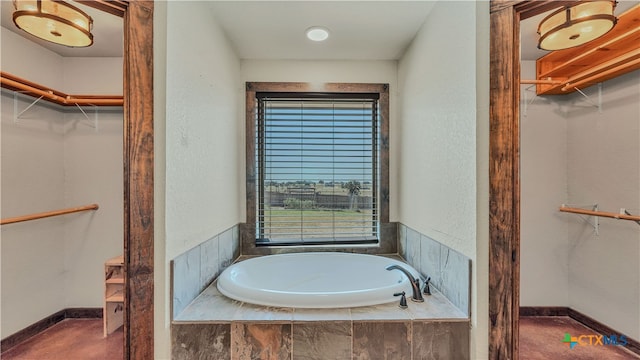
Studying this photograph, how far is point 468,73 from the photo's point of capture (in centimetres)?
123

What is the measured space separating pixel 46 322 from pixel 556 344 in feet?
12.3

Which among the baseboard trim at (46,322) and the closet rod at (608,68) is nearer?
the closet rod at (608,68)

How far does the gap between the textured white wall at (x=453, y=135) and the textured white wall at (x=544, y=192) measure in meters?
1.11

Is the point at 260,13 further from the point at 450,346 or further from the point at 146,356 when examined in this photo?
the point at 450,346

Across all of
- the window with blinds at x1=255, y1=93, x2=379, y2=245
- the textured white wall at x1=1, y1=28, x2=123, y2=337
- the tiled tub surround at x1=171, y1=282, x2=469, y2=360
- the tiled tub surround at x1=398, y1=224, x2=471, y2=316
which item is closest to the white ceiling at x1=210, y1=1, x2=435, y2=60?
the window with blinds at x1=255, y1=93, x2=379, y2=245

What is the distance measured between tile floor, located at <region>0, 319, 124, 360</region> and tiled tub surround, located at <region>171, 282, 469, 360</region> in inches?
41.5

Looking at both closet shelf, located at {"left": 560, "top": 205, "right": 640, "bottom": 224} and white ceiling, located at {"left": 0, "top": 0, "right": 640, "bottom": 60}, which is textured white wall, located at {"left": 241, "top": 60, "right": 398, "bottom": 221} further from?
closet shelf, located at {"left": 560, "top": 205, "right": 640, "bottom": 224}

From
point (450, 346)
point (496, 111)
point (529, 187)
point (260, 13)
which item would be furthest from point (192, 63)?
point (529, 187)

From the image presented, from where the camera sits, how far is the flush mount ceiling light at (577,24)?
1.34m

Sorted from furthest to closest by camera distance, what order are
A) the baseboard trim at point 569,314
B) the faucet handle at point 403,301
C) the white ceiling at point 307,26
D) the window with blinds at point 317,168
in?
the window with blinds at point 317,168 → the baseboard trim at point 569,314 → the white ceiling at point 307,26 → the faucet handle at point 403,301

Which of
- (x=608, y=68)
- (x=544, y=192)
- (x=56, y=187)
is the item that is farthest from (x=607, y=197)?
(x=56, y=187)

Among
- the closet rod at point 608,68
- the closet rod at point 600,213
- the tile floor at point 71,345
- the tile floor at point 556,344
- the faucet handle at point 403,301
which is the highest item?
the closet rod at point 608,68

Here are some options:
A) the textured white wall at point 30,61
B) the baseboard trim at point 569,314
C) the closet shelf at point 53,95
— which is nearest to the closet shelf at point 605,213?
the baseboard trim at point 569,314

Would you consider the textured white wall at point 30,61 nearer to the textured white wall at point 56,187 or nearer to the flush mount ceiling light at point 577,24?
the textured white wall at point 56,187
